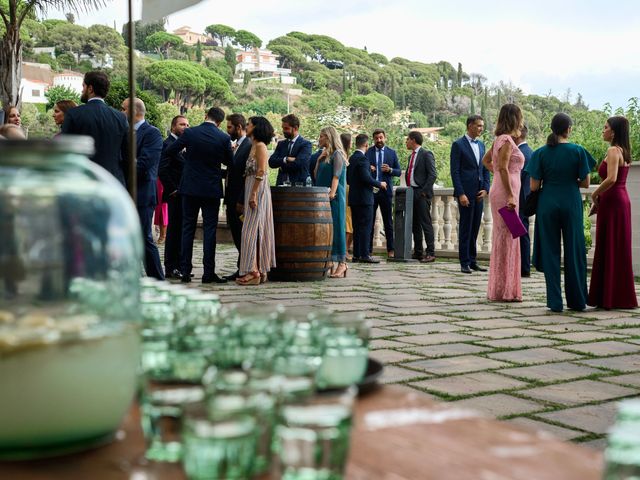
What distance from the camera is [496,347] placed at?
537 cm

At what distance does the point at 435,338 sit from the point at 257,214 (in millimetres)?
3422

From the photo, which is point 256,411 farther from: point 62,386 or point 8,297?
point 8,297

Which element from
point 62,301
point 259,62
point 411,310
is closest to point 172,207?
point 411,310

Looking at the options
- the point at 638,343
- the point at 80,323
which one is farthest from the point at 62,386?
the point at 638,343

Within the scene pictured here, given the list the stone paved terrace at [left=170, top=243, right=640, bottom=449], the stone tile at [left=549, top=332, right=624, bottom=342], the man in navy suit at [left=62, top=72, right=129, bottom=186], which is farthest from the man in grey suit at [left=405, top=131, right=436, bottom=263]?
the stone tile at [left=549, top=332, right=624, bottom=342]

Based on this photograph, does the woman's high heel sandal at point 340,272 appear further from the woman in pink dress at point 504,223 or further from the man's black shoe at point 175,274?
the woman in pink dress at point 504,223

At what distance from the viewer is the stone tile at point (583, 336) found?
5.77 metres

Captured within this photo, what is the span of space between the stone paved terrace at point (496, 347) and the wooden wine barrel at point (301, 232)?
30 cm

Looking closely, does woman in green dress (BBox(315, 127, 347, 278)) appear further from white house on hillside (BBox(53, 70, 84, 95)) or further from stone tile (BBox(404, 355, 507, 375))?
white house on hillside (BBox(53, 70, 84, 95))

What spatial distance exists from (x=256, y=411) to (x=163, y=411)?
0.72 ft

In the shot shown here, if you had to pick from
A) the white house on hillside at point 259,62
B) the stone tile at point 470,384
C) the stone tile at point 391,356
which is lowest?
the stone tile at point 470,384

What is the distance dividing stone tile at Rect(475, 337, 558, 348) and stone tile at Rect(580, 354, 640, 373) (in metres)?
0.51

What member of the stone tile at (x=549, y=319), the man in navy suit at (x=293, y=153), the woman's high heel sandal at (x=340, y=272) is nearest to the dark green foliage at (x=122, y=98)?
→ the man in navy suit at (x=293, y=153)

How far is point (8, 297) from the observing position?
1.14m
